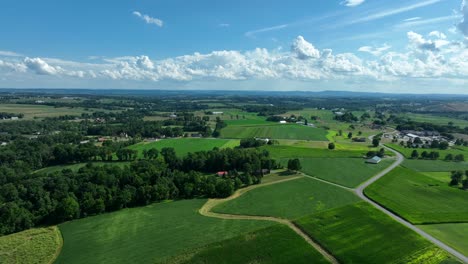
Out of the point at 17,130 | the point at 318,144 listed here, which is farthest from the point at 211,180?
the point at 17,130

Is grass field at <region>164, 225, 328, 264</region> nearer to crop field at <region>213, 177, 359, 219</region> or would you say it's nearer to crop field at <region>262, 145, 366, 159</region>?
crop field at <region>213, 177, 359, 219</region>

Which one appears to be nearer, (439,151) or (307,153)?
(307,153)

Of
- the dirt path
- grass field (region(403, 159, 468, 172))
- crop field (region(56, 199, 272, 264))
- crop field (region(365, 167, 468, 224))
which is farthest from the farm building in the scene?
crop field (region(56, 199, 272, 264))

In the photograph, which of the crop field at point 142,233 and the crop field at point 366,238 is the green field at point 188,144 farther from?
the crop field at point 366,238

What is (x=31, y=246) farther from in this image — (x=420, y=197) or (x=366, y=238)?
(x=420, y=197)

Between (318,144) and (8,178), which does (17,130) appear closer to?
(8,178)

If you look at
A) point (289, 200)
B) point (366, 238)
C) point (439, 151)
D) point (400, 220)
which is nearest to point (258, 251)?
point (366, 238)
